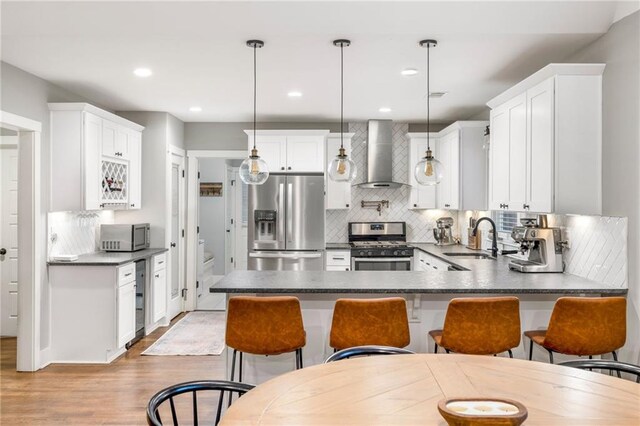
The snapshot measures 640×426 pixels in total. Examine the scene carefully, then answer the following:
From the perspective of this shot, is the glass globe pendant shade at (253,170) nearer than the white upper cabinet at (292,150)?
Yes

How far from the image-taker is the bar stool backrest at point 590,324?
2.66 meters

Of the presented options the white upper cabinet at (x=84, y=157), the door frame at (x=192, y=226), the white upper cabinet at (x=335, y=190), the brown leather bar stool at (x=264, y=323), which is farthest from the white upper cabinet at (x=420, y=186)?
the brown leather bar stool at (x=264, y=323)

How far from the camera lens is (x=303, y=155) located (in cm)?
590

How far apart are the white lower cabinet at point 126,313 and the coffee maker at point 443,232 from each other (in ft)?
Result: 12.1

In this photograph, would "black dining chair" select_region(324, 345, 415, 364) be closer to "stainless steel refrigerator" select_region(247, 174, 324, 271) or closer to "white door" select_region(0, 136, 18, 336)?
"stainless steel refrigerator" select_region(247, 174, 324, 271)

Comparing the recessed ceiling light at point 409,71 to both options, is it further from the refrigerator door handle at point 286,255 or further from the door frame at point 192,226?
the door frame at point 192,226

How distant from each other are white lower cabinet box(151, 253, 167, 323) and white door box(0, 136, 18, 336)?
4.86 ft

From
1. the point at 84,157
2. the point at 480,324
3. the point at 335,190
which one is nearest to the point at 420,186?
the point at 335,190

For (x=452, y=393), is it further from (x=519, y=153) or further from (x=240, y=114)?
(x=240, y=114)

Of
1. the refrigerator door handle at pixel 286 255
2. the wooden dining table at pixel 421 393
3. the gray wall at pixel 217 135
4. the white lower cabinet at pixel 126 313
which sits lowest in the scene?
the white lower cabinet at pixel 126 313

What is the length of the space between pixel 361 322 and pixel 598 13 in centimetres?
239

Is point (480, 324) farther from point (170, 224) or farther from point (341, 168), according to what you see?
point (170, 224)

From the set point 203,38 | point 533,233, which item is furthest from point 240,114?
point 533,233

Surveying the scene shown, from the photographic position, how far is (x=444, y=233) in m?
6.12
